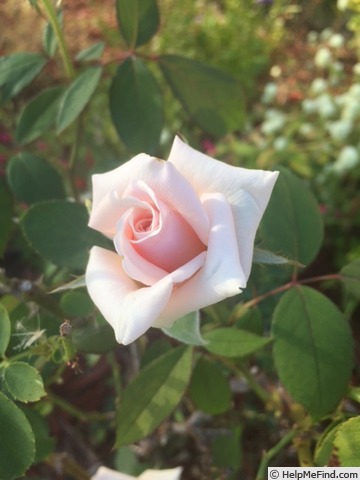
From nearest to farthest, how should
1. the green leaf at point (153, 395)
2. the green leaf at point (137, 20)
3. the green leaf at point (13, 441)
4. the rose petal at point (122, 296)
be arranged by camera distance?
1. the rose petal at point (122, 296)
2. the green leaf at point (13, 441)
3. the green leaf at point (153, 395)
4. the green leaf at point (137, 20)

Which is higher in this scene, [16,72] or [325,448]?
[16,72]

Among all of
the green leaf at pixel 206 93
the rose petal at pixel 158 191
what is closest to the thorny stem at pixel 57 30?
the green leaf at pixel 206 93

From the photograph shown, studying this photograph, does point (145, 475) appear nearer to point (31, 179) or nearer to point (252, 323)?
point (252, 323)

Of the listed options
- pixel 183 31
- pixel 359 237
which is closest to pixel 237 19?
pixel 183 31

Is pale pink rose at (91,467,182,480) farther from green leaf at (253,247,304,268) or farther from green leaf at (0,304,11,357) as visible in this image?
green leaf at (253,247,304,268)

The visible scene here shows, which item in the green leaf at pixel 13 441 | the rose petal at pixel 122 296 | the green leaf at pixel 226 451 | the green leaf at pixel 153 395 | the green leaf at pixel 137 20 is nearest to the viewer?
the rose petal at pixel 122 296

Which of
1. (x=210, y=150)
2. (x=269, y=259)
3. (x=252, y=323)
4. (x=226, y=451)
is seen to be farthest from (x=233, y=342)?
(x=210, y=150)

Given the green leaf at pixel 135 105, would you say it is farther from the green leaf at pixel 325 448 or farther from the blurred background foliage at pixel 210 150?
the green leaf at pixel 325 448
